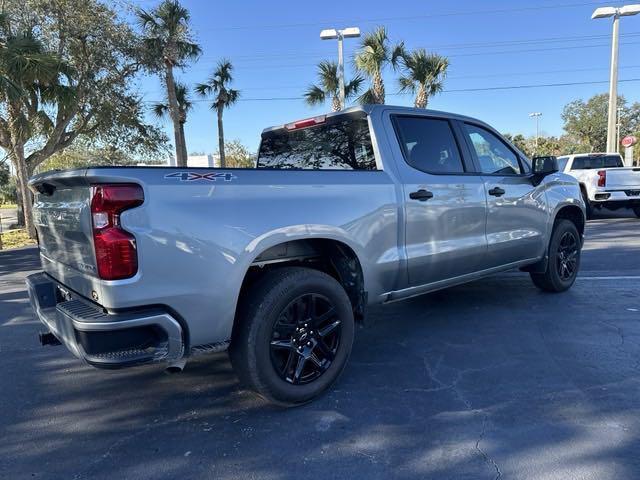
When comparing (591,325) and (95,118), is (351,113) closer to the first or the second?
(591,325)

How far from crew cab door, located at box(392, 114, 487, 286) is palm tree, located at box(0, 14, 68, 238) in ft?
33.3

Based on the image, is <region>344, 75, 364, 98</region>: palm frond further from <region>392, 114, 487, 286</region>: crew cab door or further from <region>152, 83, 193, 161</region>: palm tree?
<region>392, 114, 487, 286</region>: crew cab door

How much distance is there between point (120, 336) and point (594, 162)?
1580 centimetres

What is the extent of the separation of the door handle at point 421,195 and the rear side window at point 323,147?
36 cm

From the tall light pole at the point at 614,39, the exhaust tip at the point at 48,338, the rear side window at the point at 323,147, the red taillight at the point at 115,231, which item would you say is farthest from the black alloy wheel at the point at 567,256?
the tall light pole at the point at 614,39

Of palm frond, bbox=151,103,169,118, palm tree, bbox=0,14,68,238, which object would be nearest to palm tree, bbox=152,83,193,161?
palm frond, bbox=151,103,169,118

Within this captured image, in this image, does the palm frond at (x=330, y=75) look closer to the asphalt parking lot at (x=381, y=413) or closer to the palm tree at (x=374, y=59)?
the palm tree at (x=374, y=59)

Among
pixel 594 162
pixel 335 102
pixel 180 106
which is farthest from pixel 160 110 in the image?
pixel 594 162

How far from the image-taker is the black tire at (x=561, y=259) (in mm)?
5395

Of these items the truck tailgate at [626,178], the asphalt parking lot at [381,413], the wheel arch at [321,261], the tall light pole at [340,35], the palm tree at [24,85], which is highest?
the tall light pole at [340,35]

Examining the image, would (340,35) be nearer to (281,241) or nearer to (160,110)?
(160,110)

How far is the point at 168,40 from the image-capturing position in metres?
17.3

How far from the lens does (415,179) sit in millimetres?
3805

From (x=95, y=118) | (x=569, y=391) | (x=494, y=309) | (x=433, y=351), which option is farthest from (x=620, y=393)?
(x=95, y=118)
